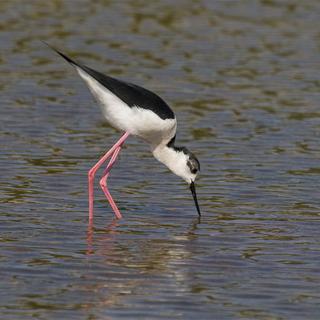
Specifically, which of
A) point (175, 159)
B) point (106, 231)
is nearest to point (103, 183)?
point (175, 159)

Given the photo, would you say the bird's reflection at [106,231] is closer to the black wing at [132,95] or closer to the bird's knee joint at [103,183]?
the bird's knee joint at [103,183]

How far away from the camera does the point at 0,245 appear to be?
8.38 meters

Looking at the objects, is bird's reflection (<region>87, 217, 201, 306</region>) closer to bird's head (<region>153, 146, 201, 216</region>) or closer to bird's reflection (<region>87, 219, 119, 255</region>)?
bird's reflection (<region>87, 219, 119, 255</region>)

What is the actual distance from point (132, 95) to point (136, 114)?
16 centimetres

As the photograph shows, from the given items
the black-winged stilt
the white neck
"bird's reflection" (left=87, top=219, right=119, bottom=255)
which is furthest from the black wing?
"bird's reflection" (left=87, top=219, right=119, bottom=255)

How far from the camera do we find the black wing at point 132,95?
9.56 metres

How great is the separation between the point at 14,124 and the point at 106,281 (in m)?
5.45

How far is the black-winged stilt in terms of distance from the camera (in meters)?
9.62

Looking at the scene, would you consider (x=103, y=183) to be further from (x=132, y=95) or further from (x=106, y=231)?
(x=106, y=231)

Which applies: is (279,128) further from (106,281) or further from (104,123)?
(106,281)

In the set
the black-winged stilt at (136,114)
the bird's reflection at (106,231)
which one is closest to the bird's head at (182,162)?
the black-winged stilt at (136,114)

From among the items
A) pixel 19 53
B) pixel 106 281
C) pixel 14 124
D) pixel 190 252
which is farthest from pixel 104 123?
pixel 106 281

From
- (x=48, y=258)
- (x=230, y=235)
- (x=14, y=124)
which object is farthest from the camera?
(x=14, y=124)

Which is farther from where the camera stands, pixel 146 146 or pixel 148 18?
pixel 148 18
